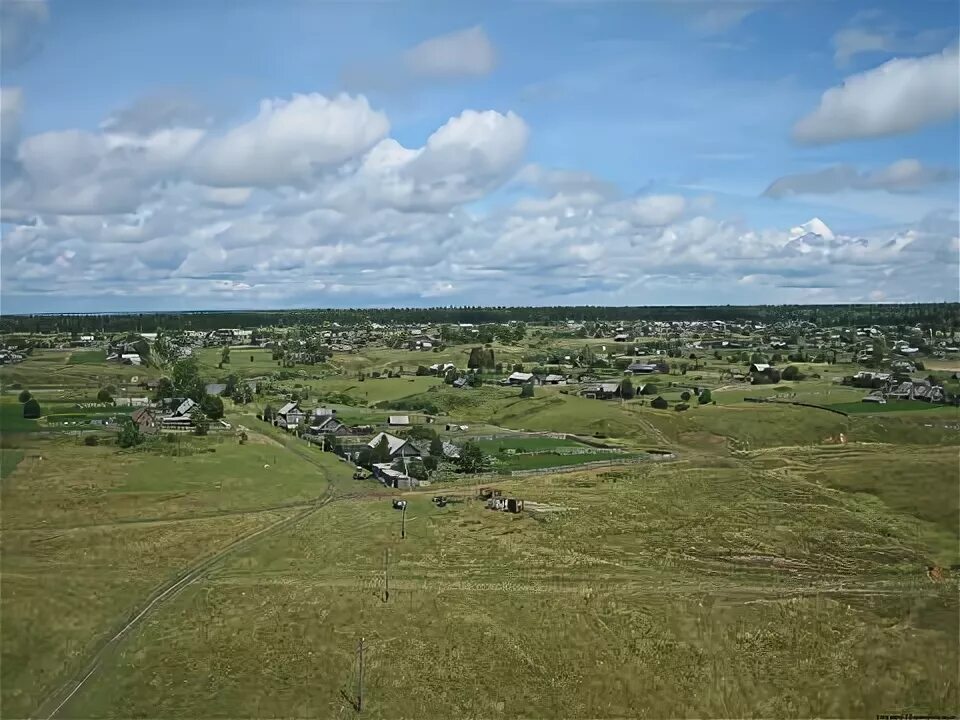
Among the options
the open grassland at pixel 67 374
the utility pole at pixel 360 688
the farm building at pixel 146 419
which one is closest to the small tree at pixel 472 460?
the farm building at pixel 146 419

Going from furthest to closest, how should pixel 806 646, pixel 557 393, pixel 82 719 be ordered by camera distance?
pixel 557 393
pixel 806 646
pixel 82 719

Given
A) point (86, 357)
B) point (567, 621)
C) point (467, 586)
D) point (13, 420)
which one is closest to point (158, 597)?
point (467, 586)

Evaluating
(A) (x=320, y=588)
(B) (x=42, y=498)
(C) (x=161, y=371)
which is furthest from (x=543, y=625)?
(C) (x=161, y=371)

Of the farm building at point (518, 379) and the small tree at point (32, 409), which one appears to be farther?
the farm building at point (518, 379)

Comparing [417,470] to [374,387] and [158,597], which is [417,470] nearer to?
[158,597]

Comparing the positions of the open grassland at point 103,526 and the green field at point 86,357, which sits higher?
the green field at point 86,357

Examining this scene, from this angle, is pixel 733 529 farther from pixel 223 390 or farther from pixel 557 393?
pixel 223 390

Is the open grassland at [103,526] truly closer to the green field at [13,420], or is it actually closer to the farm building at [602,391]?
the green field at [13,420]
